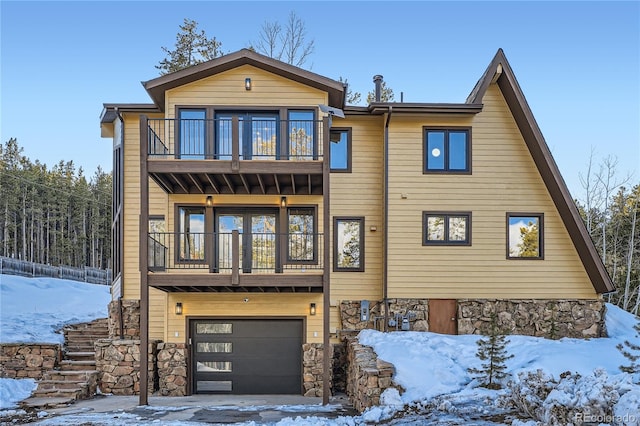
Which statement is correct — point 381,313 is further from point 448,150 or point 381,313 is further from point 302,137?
point 302,137

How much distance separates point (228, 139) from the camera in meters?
12.6

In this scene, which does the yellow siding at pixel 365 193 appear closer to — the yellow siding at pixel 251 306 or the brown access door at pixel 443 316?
the yellow siding at pixel 251 306

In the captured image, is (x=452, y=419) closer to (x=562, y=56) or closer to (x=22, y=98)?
(x=562, y=56)

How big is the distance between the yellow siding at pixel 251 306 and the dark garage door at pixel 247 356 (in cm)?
26

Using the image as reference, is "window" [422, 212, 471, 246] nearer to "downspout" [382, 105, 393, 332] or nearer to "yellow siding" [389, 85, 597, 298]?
"yellow siding" [389, 85, 597, 298]

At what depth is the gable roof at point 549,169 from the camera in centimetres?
1281

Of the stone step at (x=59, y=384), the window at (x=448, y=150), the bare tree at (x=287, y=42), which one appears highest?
the bare tree at (x=287, y=42)

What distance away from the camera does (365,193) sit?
13.6 m

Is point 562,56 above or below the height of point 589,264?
above

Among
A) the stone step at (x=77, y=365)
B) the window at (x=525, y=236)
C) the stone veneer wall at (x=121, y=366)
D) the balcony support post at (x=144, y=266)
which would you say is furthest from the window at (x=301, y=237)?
the stone step at (x=77, y=365)

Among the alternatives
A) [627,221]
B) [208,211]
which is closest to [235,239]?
[208,211]

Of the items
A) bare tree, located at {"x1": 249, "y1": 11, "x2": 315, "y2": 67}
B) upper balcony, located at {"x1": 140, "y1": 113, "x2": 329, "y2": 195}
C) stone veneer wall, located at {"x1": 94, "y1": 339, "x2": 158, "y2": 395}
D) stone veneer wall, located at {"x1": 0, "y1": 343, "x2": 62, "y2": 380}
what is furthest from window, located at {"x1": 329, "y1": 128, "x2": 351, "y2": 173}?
stone veneer wall, located at {"x1": 0, "y1": 343, "x2": 62, "y2": 380}

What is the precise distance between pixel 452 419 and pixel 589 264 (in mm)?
7881

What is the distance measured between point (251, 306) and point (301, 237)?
2.20 meters
